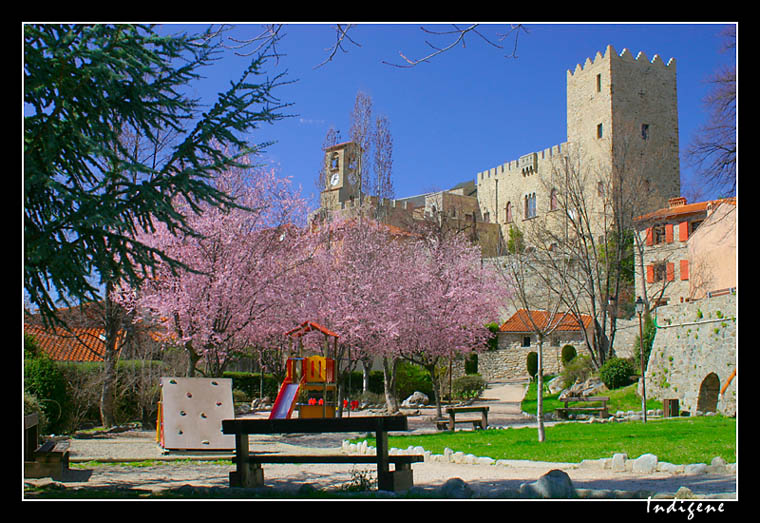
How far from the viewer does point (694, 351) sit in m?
19.8

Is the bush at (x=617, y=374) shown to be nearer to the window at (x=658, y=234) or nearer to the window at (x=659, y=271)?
the window at (x=659, y=271)

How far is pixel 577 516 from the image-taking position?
5047 millimetres

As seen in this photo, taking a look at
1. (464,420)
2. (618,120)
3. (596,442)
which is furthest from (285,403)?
(618,120)

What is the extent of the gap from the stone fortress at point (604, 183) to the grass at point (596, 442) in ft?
13.1

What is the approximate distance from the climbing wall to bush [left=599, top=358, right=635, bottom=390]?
18848 millimetres

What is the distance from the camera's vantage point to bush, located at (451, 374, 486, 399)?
100.0ft

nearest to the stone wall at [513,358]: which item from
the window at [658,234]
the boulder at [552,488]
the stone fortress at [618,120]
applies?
the window at [658,234]

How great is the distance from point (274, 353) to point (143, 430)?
8328mm

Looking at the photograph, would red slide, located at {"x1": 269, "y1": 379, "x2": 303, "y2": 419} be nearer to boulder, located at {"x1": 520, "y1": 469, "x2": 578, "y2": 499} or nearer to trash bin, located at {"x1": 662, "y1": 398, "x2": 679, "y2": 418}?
boulder, located at {"x1": 520, "y1": 469, "x2": 578, "y2": 499}

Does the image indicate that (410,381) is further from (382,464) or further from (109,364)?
(382,464)

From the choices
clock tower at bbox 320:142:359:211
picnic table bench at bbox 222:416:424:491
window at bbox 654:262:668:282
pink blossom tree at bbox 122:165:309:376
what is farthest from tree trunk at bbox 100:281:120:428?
window at bbox 654:262:668:282

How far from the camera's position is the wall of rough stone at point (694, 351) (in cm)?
1784
